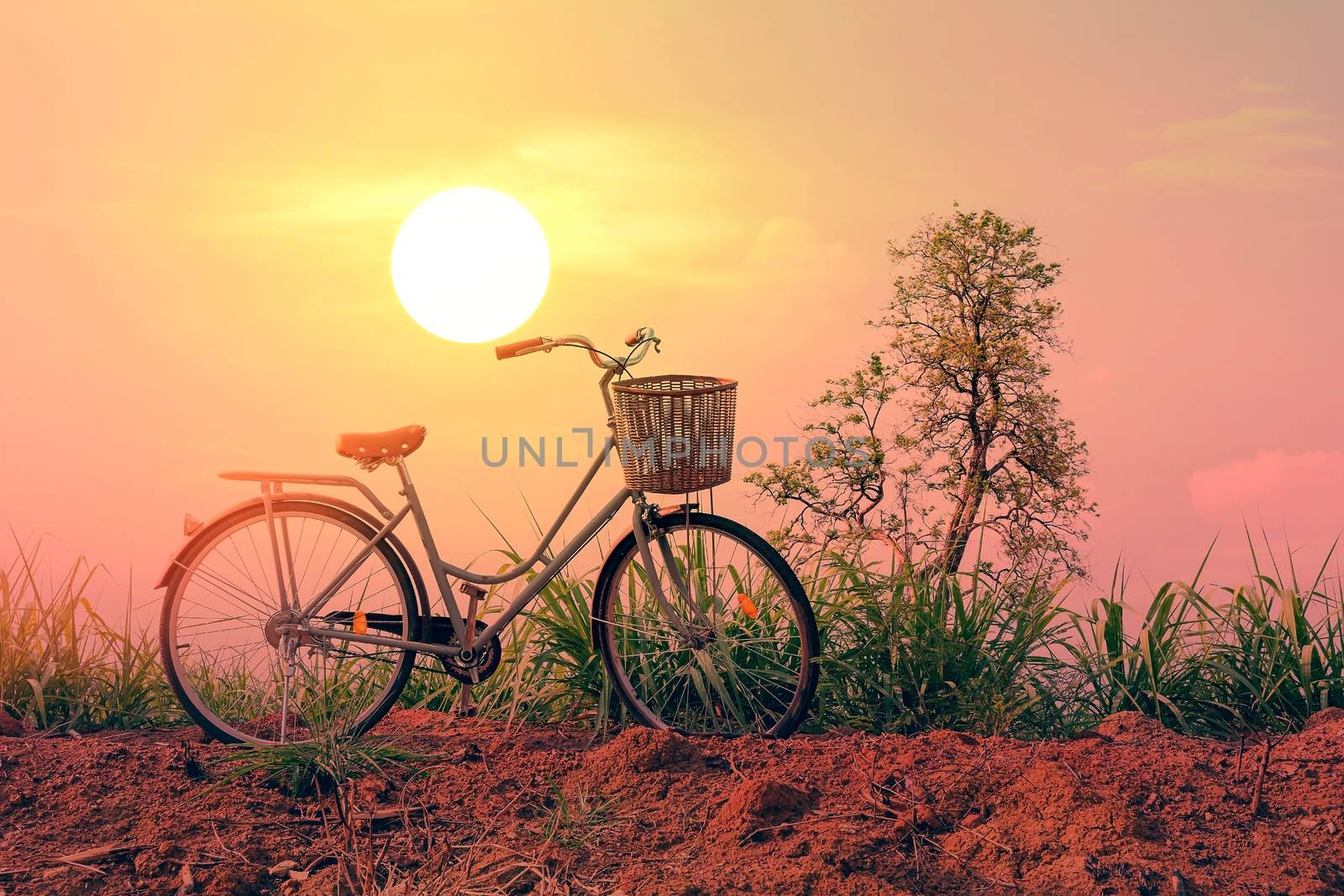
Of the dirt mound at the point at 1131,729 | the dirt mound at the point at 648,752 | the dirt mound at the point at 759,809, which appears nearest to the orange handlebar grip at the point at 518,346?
the dirt mound at the point at 648,752

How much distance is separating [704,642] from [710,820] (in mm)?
1041

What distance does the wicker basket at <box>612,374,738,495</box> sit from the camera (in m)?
4.30

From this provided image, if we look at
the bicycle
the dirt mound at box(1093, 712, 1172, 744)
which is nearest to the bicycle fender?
the bicycle

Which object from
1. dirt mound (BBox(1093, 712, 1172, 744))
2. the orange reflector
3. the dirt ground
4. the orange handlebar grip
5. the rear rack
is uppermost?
the orange handlebar grip

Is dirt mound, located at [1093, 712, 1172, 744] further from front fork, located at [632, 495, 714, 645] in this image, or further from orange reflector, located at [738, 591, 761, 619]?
front fork, located at [632, 495, 714, 645]

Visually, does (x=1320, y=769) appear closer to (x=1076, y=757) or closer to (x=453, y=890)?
(x=1076, y=757)

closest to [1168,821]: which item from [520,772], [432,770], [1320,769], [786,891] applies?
[1320,769]

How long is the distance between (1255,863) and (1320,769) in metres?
0.93

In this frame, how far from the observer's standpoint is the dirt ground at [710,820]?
11.2ft

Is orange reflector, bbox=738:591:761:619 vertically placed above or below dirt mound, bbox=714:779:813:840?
above

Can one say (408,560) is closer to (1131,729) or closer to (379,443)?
(379,443)

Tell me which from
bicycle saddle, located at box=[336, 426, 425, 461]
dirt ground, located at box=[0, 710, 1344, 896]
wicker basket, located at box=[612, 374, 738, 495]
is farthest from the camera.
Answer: bicycle saddle, located at box=[336, 426, 425, 461]

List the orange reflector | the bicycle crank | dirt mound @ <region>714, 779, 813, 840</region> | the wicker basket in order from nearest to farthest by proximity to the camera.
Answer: dirt mound @ <region>714, 779, 813, 840</region>, the wicker basket, the orange reflector, the bicycle crank

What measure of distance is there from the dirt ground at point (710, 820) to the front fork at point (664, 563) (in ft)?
1.63
